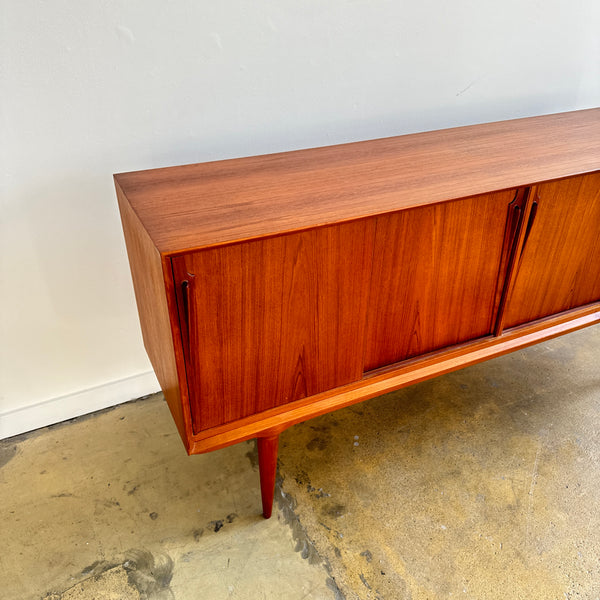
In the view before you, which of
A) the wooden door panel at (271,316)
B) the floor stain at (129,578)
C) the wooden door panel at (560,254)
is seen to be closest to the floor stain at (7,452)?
the floor stain at (129,578)

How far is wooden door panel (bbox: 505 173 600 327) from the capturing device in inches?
44.4

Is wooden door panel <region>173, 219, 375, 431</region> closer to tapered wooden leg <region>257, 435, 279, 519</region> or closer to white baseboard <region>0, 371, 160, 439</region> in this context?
tapered wooden leg <region>257, 435, 279, 519</region>

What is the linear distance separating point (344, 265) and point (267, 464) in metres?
0.44

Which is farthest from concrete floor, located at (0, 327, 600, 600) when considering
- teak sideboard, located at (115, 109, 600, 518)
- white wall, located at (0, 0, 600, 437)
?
white wall, located at (0, 0, 600, 437)

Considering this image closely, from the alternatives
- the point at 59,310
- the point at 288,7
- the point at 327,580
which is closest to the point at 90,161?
the point at 59,310

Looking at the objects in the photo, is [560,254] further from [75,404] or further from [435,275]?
[75,404]

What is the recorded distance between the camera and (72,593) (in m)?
1.08

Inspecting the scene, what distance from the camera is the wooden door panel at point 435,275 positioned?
1.01 meters

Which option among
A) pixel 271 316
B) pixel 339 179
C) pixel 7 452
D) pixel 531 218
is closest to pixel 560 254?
pixel 531 218

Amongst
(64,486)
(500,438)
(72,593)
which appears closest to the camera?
(72,593)

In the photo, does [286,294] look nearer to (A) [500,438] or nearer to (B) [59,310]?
(B) [59,310]

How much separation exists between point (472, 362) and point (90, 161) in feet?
3.09

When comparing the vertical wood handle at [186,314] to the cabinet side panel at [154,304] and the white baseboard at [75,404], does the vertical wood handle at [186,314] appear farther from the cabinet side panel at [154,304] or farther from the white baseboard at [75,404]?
the white baseboard at [75,404]

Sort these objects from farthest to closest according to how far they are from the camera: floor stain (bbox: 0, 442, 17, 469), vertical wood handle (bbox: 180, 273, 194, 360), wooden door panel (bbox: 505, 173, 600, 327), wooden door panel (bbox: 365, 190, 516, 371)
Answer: floor stain (bbox: 0, 442, 17, 469)
wooden door panel (bbox: 505, 173, 600, 327)
wooden door panel (bbox: 365, 190, 516, 371)
vertical wood handle (bbox: 180, 273, 194, 360)
